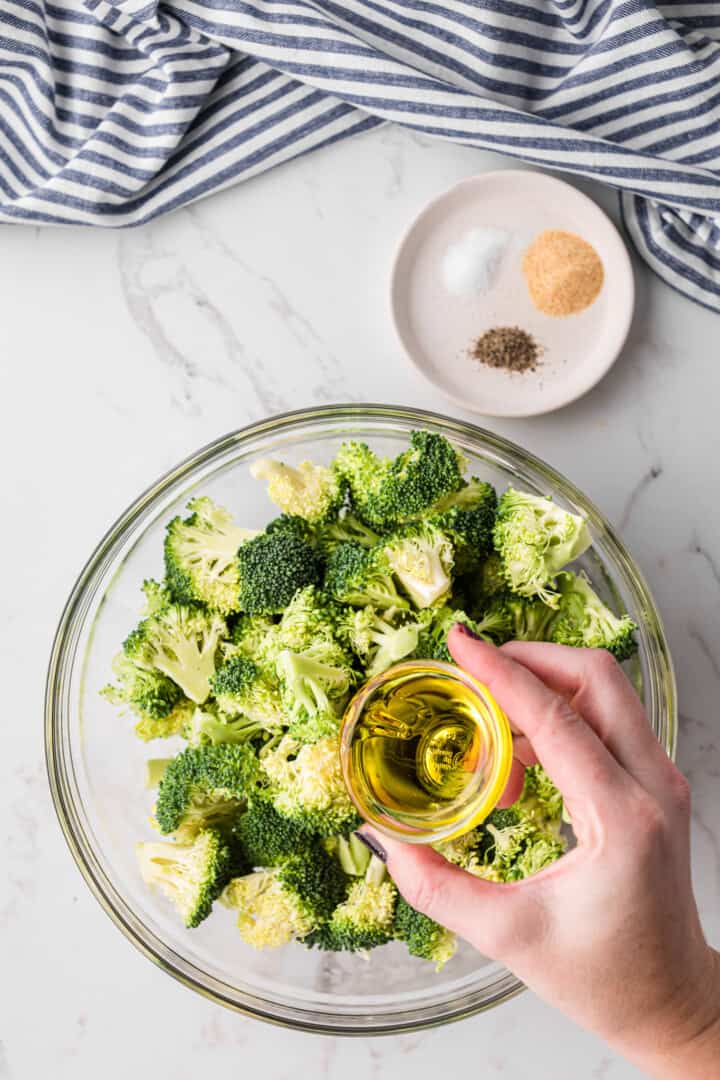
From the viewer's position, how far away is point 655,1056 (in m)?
1.66

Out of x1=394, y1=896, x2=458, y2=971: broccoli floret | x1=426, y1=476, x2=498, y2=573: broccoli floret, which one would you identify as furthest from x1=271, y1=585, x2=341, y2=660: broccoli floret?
x1=394, y1=896, x2=458, y2=971: broccoli floret

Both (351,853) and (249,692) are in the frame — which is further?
(351,853)

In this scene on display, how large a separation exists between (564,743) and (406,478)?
584 mm

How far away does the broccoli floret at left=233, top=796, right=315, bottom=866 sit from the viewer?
6.09ft

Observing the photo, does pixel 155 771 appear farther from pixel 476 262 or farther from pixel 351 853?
pixel 476 262

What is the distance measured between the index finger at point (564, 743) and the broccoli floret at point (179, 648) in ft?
2.10

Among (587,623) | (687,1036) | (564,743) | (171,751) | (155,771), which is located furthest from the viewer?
(171,751)

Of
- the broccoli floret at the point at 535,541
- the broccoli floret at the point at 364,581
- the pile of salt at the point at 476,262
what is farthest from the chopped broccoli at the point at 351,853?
the pile of salt at the point at 476,262

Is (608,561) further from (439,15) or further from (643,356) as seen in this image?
(439,15)

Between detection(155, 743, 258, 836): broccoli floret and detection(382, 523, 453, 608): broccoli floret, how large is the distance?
17.2 inches

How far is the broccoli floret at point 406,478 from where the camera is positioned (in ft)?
5.95

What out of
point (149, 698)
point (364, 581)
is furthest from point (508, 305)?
point (149, 698)

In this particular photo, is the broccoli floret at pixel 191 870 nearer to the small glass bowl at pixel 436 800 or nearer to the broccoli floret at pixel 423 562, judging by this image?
the small glass bowl at pixel 436 800

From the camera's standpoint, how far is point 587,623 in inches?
73.6
